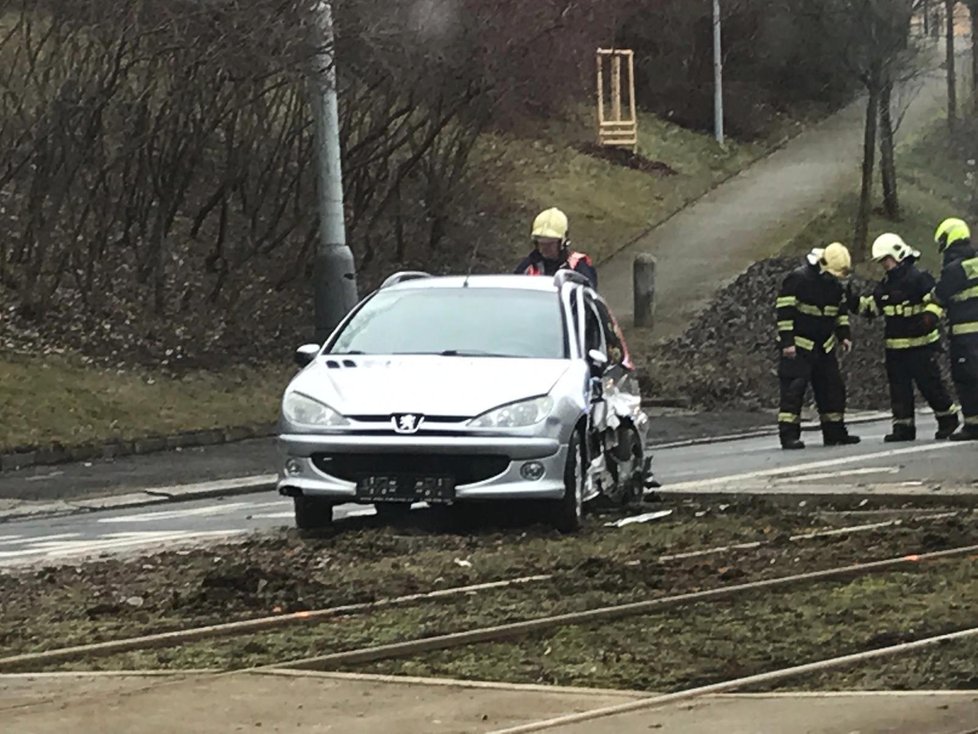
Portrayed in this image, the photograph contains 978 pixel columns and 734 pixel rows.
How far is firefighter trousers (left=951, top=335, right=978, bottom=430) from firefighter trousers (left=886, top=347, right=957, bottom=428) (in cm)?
17

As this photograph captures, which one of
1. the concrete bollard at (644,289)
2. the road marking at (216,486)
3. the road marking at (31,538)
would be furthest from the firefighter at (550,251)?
the concrete bollard at (644,289)

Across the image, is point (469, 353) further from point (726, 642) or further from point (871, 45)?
point (871, 45)

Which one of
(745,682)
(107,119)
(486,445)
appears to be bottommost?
(745,682)

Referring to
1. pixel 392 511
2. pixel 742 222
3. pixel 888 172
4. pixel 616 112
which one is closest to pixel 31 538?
pixel 392 511

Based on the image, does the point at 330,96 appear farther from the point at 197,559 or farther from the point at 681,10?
the point at 681,10

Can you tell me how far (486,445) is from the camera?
36.9 feet

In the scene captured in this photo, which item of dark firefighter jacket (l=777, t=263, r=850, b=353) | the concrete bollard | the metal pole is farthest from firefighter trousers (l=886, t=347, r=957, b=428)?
the metal pole

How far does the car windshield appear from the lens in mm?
12305

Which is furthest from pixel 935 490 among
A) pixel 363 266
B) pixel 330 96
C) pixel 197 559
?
pixel 363 266

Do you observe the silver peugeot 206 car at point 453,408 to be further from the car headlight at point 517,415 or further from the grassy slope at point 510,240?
the grassy slope at point 510,240

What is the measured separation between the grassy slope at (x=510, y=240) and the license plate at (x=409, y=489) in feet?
27.1

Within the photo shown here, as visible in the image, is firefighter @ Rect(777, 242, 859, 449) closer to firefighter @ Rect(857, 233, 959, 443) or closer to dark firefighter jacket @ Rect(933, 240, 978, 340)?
firefighter @ Rect(857, 233, 959, 443)

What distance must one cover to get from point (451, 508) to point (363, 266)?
1585 cm

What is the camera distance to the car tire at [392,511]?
1261cm
